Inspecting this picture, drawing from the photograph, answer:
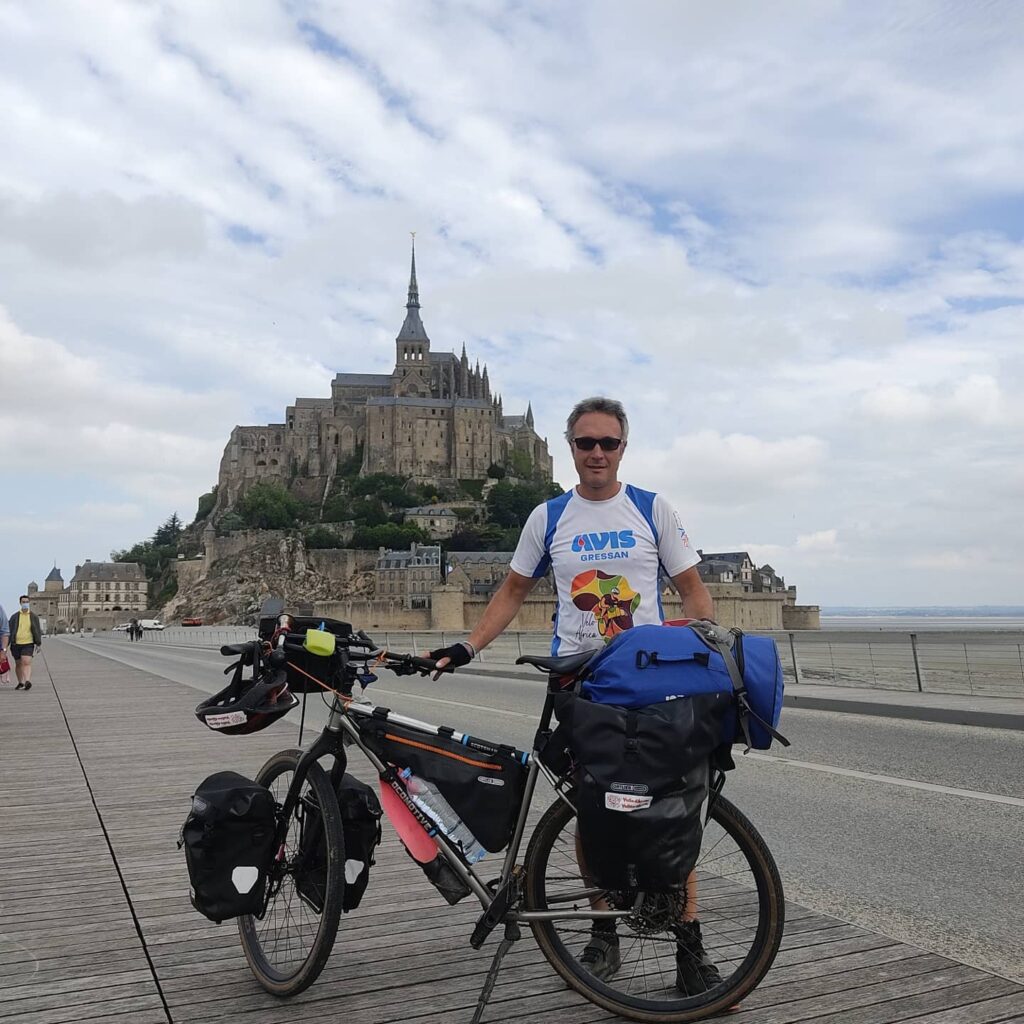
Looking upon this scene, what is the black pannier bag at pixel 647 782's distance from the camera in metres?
2.57

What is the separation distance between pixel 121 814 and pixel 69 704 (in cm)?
804

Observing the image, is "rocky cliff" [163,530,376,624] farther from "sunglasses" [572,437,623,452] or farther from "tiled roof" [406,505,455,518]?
"sunglasses" [572,437,623,452]

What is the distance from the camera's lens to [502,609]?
12.6 feet

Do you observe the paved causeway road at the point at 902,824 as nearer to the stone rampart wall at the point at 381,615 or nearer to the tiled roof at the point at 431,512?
the stone rampart wall at the point at 381,615

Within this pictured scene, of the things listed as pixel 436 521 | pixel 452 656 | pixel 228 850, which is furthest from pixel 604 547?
pixel 436 521

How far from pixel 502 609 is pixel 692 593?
701 millimetres

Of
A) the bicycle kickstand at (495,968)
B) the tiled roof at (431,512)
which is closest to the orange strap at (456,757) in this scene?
the bicycle kickstand at (495,968)

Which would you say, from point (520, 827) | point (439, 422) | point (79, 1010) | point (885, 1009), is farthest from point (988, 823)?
point (439, 422)

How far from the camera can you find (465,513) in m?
106

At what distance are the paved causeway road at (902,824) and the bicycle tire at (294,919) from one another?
191cm

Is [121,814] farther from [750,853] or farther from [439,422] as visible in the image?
[439,422]

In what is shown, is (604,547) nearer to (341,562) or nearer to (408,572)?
(408,572)

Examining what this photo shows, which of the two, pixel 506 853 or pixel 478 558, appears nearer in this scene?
pixel 506 853

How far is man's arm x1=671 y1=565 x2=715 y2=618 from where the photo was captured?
3.54 meters
